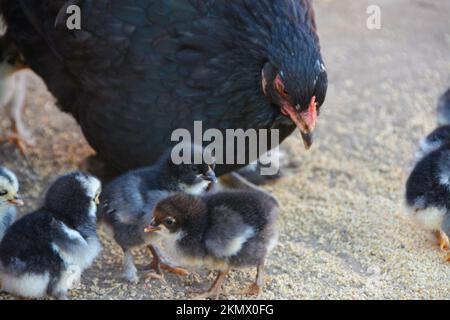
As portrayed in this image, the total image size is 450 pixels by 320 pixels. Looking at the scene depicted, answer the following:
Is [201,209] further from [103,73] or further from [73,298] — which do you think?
[103,73]

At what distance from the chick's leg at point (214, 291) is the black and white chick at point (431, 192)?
1.06 m

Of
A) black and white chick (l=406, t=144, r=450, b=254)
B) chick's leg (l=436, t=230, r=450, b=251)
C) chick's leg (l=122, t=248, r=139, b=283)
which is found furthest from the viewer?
chick's leg (l=436, t=230, r=450, b=251)

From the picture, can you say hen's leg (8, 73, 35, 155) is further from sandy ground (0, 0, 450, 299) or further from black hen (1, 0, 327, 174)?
black hen (1, 0, 327, 174)

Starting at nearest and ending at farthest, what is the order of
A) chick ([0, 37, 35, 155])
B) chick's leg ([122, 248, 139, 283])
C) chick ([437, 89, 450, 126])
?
chick's leg ([122, 248, 139, 283]) < chick ([437, 89, 450, 126]) < chick ([0, 37, 35, 155])

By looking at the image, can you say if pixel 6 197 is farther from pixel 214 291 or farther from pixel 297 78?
pixel 297 78

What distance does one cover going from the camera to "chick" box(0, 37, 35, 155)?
16.9ft

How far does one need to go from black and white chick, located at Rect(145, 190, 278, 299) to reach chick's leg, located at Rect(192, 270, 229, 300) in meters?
0.12

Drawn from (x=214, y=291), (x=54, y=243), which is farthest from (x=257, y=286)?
(x=54, y=243)

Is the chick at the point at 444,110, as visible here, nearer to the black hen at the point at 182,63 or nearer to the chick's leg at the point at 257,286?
the black hen at the point at 182,63

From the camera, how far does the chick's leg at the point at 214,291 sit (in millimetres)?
3875

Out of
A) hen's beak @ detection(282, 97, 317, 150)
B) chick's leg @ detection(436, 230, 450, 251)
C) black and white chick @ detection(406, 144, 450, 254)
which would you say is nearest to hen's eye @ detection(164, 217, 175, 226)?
hen's beak @ detection(282, 97, 317, 150)

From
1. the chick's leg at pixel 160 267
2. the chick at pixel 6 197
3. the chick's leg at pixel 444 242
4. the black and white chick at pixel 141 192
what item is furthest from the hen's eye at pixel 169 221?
the chick's leg at pixel 444 242

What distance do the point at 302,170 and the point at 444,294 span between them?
163 cm
